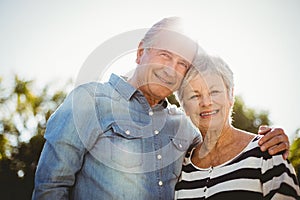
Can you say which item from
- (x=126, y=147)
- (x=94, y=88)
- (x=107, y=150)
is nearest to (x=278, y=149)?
(x=126, y=147)

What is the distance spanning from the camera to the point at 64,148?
7.39ft

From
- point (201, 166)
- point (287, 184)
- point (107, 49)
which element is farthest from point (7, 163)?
point (287, 184)

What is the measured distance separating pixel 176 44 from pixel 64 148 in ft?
3.60

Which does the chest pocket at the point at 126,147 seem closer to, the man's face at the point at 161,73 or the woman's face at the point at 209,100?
the man's face at the point at 161,73

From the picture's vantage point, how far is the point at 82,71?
277 cm

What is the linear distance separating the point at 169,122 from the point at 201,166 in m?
0.41

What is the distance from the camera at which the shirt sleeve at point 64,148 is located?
7.32 feet

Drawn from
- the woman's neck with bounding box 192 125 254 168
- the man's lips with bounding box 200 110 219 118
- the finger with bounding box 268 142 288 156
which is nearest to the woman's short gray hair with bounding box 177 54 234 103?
the man's lips with bounding box 200 110 219 118

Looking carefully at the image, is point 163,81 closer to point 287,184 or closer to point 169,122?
point 169,122

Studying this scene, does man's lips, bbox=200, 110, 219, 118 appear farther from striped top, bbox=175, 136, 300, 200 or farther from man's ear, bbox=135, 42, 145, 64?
man's ear, bbox=135, 42, 145, 64

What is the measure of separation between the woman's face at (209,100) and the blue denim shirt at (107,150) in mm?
268

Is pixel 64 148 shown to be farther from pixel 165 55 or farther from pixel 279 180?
pixel 279 180

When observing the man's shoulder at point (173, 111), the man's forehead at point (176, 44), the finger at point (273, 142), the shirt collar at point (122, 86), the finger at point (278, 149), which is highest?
the man's forehead at point (176, 44)

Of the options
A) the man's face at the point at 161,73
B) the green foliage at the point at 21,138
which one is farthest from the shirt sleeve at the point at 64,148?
the green foliage at the point at 21,138
